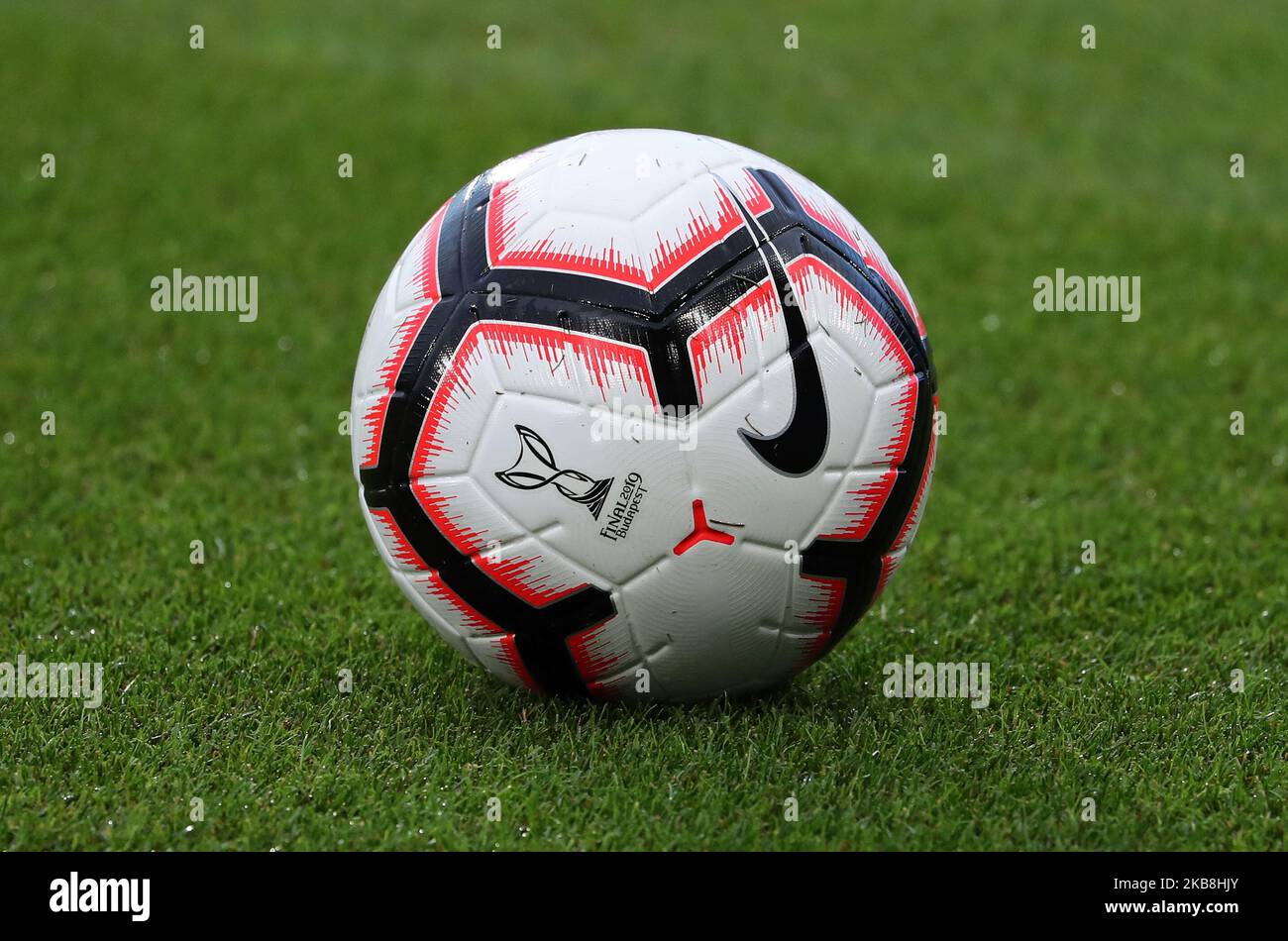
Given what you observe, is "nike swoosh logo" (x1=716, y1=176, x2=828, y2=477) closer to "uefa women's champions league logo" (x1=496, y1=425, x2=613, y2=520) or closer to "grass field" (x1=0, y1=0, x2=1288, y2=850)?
"uefa women's champions league logo" (x1=496, y1=425, x2=613, y2=520)

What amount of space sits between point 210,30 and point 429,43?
1927 mm

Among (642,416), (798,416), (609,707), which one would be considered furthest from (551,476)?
(609,707)

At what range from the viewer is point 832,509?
3664 millimetres

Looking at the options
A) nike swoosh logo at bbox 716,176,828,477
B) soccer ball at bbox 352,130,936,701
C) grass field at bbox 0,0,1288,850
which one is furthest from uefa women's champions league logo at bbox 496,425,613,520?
grass field at bbox 0,0,1288,850

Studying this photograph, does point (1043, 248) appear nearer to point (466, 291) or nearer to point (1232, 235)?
point (1232, 235)

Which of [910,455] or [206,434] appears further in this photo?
[206,434]

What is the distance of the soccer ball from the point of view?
350cm

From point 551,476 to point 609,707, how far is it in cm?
89

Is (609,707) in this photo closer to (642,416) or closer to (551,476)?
(551,476)

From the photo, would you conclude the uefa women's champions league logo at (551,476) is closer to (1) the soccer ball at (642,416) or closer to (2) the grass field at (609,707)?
(1) the soccer ball at (642,416)

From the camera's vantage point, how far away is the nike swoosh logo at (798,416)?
3.53 metres

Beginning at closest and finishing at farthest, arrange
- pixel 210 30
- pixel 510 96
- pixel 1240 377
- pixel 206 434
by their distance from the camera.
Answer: pixel 206 434 → pixel 1240 377 → pixel 510 96 → pixel 210 30
